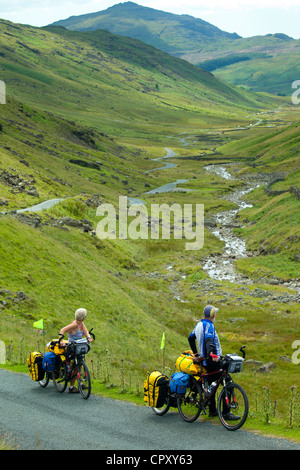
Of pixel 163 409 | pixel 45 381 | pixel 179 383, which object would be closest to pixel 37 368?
pixel 45 381

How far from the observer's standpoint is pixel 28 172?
82125mm

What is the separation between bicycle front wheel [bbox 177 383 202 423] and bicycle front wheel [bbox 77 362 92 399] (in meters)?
3.32

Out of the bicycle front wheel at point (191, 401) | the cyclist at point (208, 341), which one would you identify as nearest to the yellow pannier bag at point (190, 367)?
the cyclist at point (208, 341)

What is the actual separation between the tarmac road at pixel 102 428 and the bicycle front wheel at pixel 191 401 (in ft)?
0.73

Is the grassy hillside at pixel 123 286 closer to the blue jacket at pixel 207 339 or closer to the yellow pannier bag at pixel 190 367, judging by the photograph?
the yellow pannier bag at pixel 190 367

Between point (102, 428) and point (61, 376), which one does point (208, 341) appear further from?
point (61, 376)

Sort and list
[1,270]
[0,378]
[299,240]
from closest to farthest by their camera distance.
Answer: [0,378], [1,270], [299,240]

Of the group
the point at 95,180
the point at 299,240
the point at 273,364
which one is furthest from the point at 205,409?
the point at 95,180

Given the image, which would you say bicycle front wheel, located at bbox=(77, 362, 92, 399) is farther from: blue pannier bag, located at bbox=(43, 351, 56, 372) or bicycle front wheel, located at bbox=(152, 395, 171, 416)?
bicycle front wheel, located at bbox=(152, 395, 171, 416)

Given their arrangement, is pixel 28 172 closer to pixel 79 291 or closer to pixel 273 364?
pixel 79 291

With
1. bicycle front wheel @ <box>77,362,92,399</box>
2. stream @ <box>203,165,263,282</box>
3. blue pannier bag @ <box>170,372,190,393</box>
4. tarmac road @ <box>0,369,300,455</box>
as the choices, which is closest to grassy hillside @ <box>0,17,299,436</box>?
bicycle front wheel @ <box>77,362,92,399</box>

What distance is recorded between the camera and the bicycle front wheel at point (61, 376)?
15602 mm

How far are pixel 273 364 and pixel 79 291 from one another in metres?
16.1
